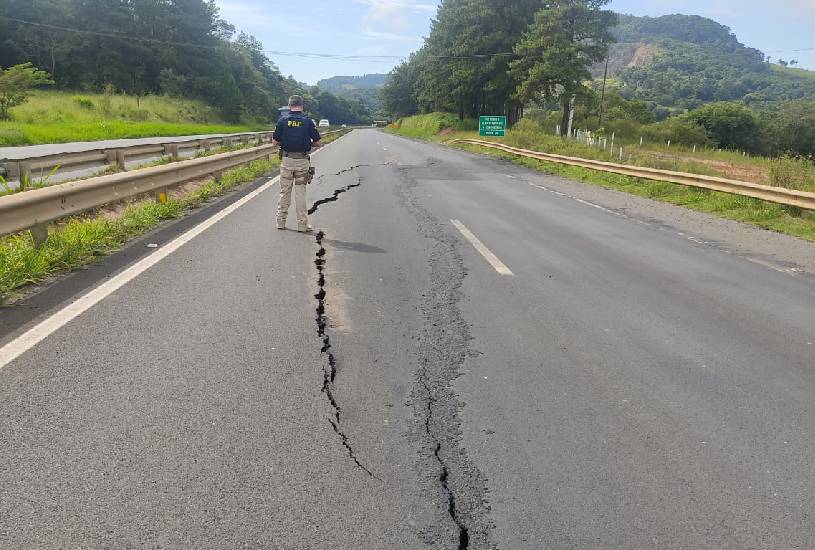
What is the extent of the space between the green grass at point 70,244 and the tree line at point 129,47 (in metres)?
64.4

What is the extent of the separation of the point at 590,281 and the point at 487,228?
329cm

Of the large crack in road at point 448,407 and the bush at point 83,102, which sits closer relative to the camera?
the large crack in road at point 448,407

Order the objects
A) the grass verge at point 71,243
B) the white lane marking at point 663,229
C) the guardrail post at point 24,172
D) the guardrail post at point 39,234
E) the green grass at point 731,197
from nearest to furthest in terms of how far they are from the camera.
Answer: the grass verge at point 71,243
the guardrail post at point 39,234
the white lane marking at point 663,229
the guardrail post at point 24,172
the green grass at point 731,197

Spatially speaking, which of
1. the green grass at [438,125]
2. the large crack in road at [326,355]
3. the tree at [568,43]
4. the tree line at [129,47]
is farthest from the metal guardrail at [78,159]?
the tree line at [129,47]

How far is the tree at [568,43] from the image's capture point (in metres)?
43.2

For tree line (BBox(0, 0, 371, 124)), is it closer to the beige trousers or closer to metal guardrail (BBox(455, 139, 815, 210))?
metal guardrail (BBox(455, 139, 815, 210))

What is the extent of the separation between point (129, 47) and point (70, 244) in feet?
247

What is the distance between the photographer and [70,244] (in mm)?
6305

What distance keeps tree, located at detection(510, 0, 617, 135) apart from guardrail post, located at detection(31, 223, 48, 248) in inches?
1658

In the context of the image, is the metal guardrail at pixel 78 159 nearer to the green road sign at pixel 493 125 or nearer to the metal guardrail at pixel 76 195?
the metal guardrail at pixel 76 195

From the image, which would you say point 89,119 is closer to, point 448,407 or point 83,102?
point 83,102

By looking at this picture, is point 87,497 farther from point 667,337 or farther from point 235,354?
point 667,337

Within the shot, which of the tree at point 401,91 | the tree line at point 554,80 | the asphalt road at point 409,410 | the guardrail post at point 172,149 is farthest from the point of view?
the tree at point 401,91

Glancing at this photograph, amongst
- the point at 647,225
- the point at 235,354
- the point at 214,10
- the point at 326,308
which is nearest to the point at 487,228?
the point at 647,225
